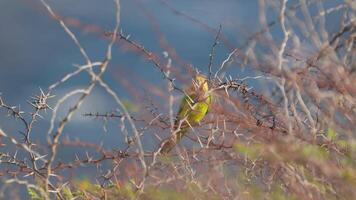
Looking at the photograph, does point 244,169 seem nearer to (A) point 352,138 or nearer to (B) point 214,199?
(B) point 214,199

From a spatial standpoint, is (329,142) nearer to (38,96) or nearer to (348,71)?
(348,71)

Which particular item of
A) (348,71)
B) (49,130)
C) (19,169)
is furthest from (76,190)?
(348,71)

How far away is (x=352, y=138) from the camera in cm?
261

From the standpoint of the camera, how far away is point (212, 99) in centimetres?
399

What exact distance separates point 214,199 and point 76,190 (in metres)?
0.89

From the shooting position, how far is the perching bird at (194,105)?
3482 millimetres

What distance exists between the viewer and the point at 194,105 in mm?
3738

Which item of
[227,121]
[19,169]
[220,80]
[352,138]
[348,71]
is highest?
[19,169]

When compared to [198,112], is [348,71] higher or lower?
lower

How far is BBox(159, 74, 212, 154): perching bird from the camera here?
348cm

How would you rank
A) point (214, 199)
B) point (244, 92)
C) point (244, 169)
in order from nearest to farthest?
point (214, 199) < point (244, 169) < point (244, 92)

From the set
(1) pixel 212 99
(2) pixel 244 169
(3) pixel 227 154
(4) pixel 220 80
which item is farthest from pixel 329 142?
(1) pixel 212 99

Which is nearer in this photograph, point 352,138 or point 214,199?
point 352,138

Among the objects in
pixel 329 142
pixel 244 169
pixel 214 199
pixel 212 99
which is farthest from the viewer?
pixel 212 99
